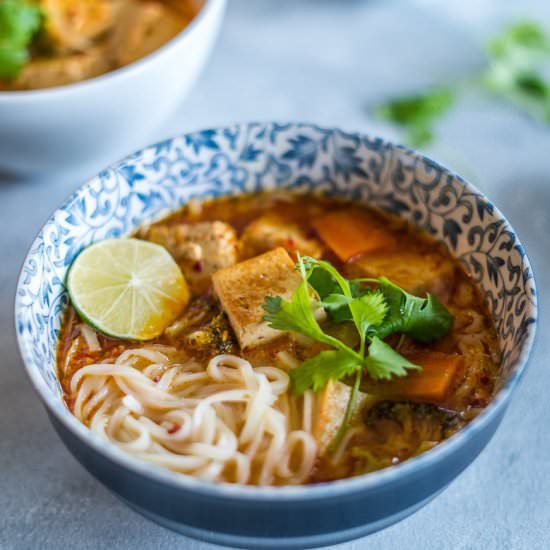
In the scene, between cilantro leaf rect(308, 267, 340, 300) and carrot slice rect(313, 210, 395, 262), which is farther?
carrot slice rect(313, 210, 395, 262)

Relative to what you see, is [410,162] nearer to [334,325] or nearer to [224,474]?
[334,325]

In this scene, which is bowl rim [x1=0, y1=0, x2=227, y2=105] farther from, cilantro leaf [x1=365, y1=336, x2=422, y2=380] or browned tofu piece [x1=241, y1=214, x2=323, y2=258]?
cilantro leaf [x1=365, y1=336, x2=422, y2=380]

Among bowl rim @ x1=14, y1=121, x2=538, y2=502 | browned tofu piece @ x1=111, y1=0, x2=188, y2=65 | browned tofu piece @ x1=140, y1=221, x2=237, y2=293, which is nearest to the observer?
bowl rim @ x1=14, y1=121, x2=538, y2=502

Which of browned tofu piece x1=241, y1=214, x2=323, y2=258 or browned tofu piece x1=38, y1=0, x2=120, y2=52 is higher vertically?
browned tofu piece x1=38, y1=0, x2=120, y2=52

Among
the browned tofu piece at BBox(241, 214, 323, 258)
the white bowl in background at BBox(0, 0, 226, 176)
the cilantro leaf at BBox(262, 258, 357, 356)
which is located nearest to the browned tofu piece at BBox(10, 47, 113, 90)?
the white bowl in background at BBox(0, 0, 226, 176)

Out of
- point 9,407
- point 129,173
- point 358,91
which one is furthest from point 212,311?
point 358,91

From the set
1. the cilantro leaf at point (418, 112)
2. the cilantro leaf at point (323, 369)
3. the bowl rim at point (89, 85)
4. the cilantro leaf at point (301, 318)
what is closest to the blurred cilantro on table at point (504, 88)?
the cilantro leaf at point (418, 112)

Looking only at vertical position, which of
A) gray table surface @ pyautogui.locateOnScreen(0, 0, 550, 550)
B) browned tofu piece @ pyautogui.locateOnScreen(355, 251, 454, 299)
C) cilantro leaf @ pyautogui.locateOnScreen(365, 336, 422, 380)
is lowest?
gray table surface @ pyautogui.locateOnScreen(0, 0, 550, 550)

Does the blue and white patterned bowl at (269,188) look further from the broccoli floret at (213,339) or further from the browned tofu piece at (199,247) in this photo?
the broccoli floret at (213,339)
